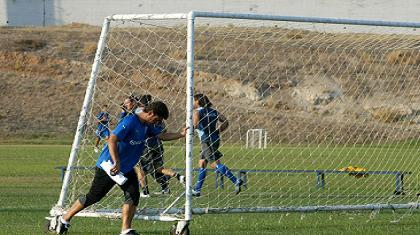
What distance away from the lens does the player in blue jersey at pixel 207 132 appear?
759 inches

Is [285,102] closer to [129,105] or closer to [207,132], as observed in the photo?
[207,132]

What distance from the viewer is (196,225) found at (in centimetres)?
1602

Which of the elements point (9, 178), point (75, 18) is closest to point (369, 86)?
point (9, 178)

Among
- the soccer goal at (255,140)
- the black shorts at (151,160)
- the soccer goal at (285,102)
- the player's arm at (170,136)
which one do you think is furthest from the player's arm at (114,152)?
the soccer goal at (255,140)

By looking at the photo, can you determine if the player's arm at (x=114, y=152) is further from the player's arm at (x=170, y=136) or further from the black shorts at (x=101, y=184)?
the player's arm at (x=170, y=136)

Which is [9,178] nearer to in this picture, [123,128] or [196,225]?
[196,225]

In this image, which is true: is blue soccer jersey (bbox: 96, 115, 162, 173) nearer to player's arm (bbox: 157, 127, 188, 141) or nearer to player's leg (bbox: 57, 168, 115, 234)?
player's leg (bbox: 57, 168, 115, 234)

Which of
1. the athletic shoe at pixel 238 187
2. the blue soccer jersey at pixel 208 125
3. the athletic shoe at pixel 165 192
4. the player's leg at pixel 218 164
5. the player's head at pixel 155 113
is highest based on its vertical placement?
the player's head at pixel 155 113

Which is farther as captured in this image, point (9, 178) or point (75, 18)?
point (75, 18)

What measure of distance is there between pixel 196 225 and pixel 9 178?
34.3 ft

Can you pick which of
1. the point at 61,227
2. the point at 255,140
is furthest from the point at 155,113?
the point at 255,140

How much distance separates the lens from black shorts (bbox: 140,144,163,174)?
66.6 feet

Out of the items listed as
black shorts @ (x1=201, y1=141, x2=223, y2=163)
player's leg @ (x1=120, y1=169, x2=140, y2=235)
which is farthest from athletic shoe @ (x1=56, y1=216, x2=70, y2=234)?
black shorts @ (x1=201, y1=141, x2=223, y2=163)

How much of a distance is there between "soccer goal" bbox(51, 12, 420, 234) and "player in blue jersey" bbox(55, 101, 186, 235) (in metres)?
0.71
